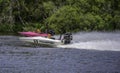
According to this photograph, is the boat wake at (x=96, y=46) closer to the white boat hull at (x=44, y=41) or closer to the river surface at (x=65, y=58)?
Result: the river surface at (x=65, y=58)

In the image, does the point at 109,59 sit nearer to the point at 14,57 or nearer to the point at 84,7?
the point at 14,57

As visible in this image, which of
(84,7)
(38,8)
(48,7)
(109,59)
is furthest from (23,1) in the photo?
(109,59)

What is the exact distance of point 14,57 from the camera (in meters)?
34.7

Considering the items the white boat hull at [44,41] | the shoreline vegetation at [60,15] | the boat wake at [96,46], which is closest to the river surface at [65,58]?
the boat wake at [96,46]

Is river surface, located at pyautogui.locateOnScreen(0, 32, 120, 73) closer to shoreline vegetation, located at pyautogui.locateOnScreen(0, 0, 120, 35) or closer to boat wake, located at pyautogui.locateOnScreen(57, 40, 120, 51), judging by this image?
boat wake, located at pyautogui.locateOnScreen(57, 40, 120, 51)

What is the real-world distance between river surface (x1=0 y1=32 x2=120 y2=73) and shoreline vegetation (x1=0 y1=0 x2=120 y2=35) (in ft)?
46.8

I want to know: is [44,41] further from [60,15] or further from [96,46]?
[60,15]

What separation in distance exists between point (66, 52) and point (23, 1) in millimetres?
35579

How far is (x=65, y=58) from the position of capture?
3488 centimetres

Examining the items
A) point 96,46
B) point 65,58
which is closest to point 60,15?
point 96,46

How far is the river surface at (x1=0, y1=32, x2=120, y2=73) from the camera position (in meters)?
28.5

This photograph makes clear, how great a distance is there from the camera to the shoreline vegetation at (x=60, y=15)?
59594mm

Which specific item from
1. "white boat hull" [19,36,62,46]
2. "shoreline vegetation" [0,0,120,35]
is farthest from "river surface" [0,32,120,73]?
"shoreline vegetation" [0,0,120,35]

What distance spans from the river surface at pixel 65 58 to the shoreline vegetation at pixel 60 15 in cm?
1427
